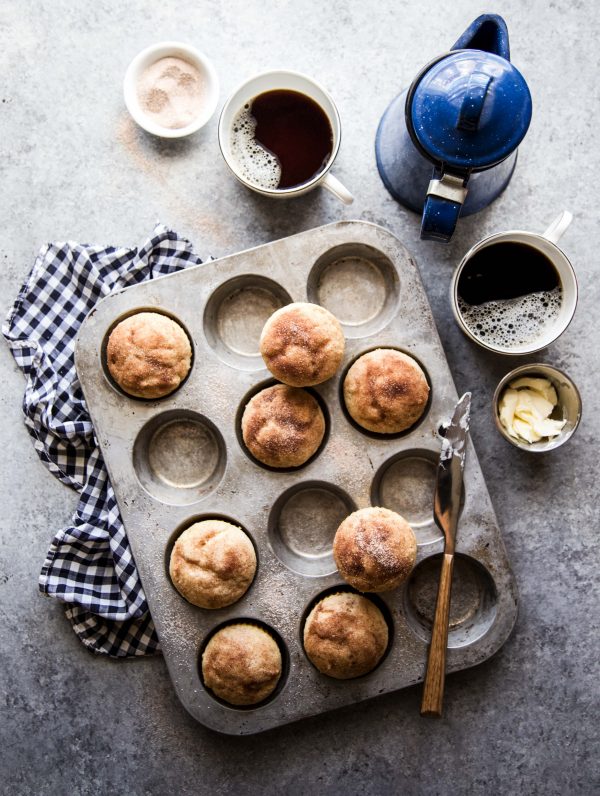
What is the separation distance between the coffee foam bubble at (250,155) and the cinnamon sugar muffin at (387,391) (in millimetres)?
827

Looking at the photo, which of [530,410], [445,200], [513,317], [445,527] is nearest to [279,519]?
[445,527]

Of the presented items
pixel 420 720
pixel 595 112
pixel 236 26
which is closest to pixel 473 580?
pixel 420 720

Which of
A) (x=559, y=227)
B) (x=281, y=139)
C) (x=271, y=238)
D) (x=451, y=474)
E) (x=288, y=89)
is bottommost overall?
(x=451, y=474)

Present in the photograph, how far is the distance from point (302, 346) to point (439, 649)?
4.12ft

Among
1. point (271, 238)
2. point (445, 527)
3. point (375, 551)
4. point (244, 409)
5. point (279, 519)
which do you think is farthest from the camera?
point (271, 238)

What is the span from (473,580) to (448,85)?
186 centimetres

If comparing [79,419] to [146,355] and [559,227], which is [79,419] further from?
[559,227]

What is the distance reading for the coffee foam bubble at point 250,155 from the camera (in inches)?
104

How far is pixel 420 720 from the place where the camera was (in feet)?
9.05

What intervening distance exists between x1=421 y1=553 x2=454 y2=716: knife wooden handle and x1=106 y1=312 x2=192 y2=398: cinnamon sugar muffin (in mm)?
1260

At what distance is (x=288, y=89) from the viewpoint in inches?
105

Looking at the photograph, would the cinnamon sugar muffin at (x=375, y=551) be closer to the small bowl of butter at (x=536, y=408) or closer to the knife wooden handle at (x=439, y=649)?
the knife wooden handle at (x=439, y=649)

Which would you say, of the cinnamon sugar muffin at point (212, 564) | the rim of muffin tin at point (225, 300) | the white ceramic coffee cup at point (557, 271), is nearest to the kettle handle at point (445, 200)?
the white ceramic coffee cup at point (557, 271)

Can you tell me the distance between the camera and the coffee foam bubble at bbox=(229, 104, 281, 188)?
2.63 metres
